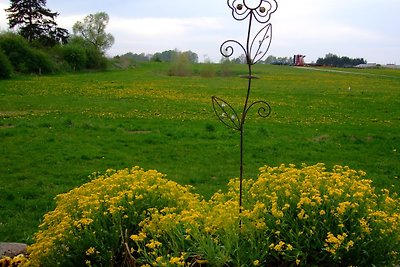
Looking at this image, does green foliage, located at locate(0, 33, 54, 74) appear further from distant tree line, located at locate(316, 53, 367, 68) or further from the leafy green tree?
distant tree line, located at locate(316, 53, 367, 68)

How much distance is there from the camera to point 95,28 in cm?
8488

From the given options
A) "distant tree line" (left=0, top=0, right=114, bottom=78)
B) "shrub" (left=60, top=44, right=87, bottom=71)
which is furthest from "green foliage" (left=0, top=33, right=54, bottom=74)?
"shrub" (left=60, top=44, right=87, bottom=71)

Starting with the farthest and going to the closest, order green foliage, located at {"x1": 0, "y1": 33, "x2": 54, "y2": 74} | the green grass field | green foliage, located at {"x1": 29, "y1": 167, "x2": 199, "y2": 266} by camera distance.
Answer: green foliage, located at {"x1": 0, "y1": 33, "x2": 54, "y2": 74} < the green grass field < green foliage, located at {"x1": 29, "y1": 167, "x2": 199, "y2": 266}

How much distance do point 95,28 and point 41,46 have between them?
100 ft

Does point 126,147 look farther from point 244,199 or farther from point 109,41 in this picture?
point 109,41

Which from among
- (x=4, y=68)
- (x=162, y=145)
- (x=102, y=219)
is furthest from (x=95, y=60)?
(x=102, y=219)

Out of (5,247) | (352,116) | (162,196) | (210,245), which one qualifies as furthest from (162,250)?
(352,116)

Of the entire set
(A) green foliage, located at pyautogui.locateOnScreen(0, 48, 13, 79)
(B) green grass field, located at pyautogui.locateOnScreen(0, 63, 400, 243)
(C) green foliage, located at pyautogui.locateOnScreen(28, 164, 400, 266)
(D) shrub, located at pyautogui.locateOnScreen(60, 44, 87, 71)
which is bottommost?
(B) green grass field, located at pyautogui.locateOnScreen(0, 63, 400, 243)

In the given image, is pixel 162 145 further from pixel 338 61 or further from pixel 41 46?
pixel 338 61

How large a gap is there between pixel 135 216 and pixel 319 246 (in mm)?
1586

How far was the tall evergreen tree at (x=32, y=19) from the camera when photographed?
6181 cm

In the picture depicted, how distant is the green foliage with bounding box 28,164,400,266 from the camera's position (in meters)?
3.48

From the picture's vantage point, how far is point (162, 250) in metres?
3.54

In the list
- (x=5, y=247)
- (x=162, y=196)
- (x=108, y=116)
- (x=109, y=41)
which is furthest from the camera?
(x=109, y=41)
